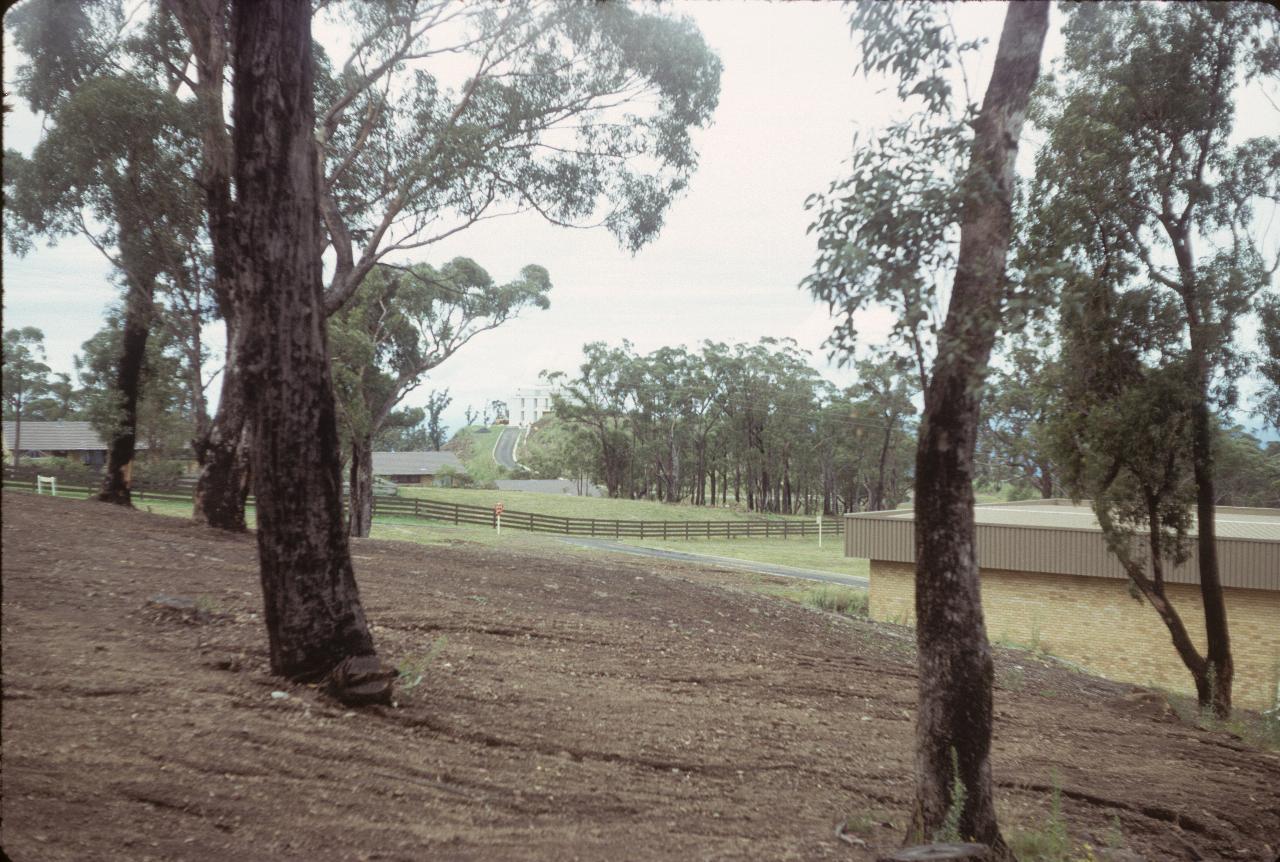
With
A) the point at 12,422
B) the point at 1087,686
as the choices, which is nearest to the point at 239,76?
the point at 12,422

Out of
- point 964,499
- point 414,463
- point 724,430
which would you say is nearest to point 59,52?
point 964,499

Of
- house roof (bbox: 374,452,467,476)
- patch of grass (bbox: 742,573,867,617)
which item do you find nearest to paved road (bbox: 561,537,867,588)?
patch of grass (bbox: 742,573,867,617)

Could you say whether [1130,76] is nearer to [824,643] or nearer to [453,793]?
[824,643]

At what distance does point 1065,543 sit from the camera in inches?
581

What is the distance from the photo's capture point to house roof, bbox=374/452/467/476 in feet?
153

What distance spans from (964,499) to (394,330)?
19.5 meters

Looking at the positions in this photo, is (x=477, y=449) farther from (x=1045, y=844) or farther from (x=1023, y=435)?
(x=1045, y=844)

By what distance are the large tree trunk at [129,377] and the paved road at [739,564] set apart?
17.1m

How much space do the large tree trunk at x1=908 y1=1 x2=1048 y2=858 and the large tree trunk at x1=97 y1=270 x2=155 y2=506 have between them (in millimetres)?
12985

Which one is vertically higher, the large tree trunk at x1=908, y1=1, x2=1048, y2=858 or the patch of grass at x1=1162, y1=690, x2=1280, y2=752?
the large tree trunk at x1=908, y1=1, x2=1048, y2=858

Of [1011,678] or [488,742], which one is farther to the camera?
[1011,678]

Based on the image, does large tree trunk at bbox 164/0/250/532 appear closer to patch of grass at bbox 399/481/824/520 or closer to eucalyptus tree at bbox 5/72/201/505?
eucalyptus tree at bbox 5/72/201/505

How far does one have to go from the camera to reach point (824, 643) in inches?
417

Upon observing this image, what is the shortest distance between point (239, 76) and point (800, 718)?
20.2 ft
